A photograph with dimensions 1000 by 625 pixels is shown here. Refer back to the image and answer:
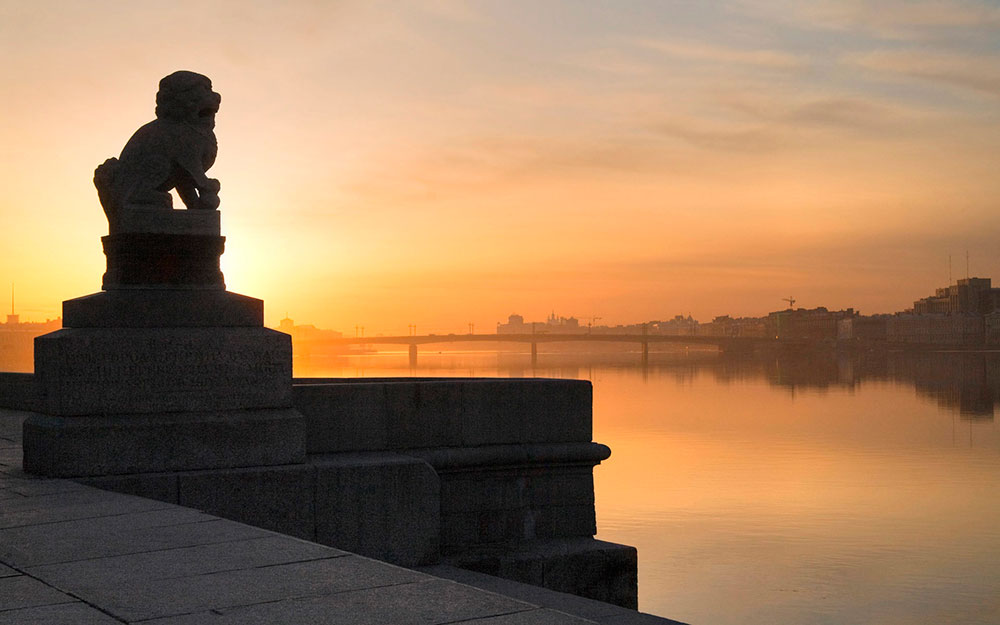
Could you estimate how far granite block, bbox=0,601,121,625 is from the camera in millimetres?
3830

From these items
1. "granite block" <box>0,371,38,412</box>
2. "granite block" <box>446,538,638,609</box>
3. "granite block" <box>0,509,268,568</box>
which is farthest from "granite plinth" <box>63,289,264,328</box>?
"granite block" <box>0,371,38,412</box>

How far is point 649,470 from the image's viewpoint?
30016 millimetres

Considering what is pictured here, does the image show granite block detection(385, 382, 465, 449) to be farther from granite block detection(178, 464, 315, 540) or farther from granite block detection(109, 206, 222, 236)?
granite block detection(109, 206, 222, 236)

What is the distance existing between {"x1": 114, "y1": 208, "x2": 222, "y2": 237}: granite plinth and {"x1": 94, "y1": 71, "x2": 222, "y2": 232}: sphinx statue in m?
0.08

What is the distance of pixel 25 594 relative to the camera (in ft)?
14.0

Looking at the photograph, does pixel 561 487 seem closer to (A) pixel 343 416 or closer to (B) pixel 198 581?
(A) pixel 343 416

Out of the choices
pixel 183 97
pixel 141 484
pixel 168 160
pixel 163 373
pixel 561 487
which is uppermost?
pixel 183 97

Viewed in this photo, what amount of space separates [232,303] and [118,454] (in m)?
1.39

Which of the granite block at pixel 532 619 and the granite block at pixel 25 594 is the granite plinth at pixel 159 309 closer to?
the granite block at pixel 25 594

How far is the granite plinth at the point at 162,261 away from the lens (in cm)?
842

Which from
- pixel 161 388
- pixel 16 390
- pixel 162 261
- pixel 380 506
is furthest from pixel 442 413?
pixel 16 390

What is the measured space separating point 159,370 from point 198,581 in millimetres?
3911

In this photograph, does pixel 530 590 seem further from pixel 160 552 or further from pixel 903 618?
pixel 903 618

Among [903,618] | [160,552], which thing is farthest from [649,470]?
[160,552]
